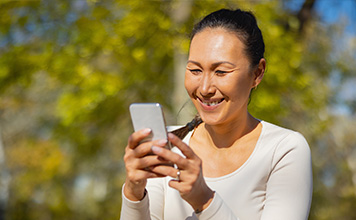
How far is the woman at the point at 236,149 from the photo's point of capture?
186 cm

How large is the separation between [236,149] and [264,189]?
227 millimetres

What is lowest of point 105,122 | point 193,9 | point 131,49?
point 105,122

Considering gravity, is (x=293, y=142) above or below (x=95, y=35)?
above

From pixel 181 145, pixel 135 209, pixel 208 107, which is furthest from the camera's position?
pixel 208 107

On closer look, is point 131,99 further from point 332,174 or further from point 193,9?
point 332,174

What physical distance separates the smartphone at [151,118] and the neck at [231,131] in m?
0.57

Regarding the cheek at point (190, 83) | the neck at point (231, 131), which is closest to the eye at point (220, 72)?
the cheek at point (190, 83)

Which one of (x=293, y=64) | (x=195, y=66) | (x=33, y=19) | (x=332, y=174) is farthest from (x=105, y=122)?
(x=332, y=174)

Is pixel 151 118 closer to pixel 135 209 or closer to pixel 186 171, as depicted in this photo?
pixel 186 171

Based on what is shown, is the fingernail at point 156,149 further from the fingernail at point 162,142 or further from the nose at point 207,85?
the nose at point 207,85

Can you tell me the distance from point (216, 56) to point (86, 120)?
4.98 metres

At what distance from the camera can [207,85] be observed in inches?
74.4

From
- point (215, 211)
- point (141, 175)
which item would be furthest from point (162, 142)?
point (215, 211)

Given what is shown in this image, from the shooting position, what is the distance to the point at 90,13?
6.54 metres
